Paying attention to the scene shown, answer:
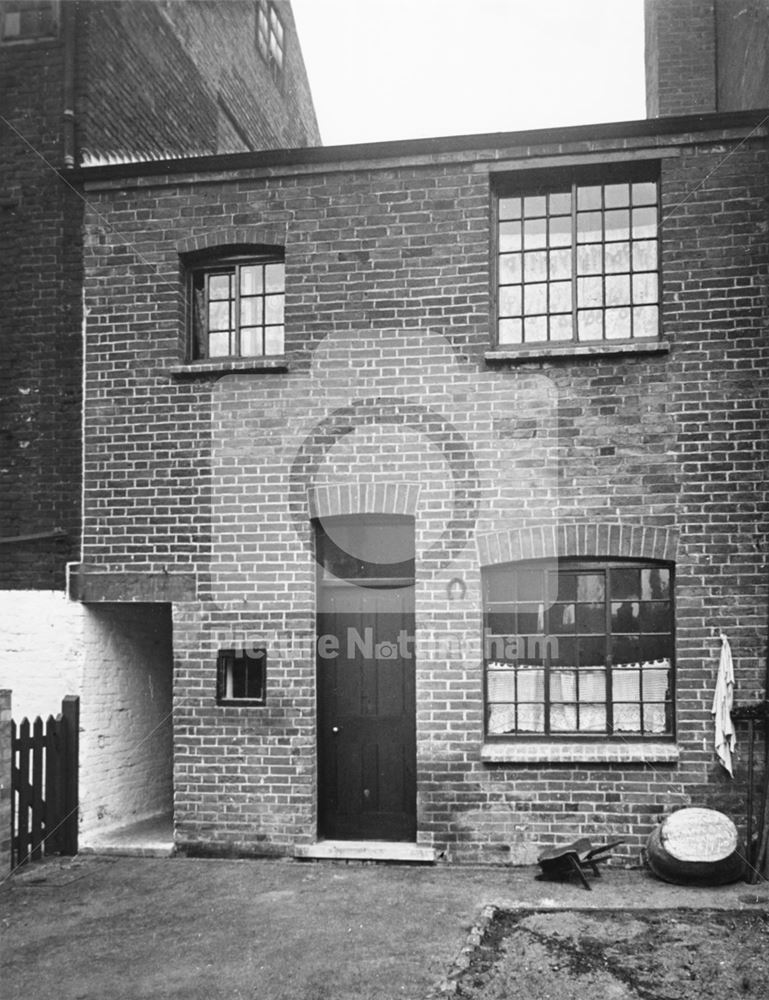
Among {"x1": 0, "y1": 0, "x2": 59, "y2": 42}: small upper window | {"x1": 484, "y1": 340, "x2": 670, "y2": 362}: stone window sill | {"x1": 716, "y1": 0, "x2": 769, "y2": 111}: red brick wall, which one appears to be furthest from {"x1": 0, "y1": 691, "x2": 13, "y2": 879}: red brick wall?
{"x1": 716, "y1": 0, "x2": 769, "y2": 111}: red brick wall

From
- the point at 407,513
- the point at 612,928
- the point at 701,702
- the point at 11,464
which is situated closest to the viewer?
the point at 612,928

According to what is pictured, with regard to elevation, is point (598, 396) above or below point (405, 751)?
above

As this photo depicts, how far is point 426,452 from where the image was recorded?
28.9ft

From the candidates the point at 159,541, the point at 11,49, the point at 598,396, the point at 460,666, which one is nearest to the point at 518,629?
the point at 460,666

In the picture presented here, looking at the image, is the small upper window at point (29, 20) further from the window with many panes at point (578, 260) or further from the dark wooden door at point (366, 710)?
the dark wooden door at point (366, 710)

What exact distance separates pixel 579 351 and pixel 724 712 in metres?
3.46

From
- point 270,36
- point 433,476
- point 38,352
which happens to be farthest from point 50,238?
point 270,36

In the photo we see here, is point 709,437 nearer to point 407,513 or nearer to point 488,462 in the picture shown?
point 488,462

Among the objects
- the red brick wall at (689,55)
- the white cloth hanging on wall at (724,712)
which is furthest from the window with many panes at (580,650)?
the red brick wall at (689,55)

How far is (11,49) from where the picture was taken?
396 inches

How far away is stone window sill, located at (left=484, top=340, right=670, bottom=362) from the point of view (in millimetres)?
8486

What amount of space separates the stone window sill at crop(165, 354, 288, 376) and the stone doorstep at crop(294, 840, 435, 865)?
4.55 meters

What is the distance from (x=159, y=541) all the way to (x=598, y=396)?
4463mm

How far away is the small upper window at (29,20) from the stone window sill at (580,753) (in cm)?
880
